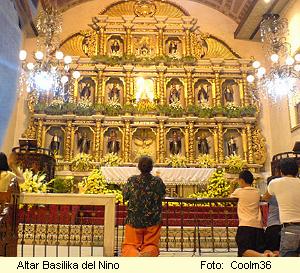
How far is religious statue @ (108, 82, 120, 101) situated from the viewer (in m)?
13.1

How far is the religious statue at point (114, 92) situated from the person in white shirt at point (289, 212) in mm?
9972

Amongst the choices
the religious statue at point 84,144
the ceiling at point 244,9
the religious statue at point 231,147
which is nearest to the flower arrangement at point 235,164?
the religious statue at point 231,147

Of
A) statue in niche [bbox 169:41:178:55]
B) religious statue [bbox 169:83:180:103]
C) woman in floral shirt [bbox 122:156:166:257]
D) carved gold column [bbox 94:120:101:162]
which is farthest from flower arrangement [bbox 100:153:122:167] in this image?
woman in floral shirt [bbox 122:156:166:257]

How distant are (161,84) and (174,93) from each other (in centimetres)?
59

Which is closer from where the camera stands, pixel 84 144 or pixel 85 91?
pixel 84 144

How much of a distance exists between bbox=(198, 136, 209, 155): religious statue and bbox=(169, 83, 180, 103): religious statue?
5.33ft

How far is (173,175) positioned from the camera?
10.3m

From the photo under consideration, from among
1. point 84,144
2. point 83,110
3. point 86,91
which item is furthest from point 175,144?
point 86,91

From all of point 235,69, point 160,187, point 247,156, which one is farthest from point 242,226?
point 235,69

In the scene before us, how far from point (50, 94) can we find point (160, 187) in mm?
9743

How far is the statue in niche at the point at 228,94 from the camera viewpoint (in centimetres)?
1323

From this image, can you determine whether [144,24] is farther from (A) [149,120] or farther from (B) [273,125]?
(B) [273,125]

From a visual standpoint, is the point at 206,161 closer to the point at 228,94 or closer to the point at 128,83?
the point at 228,94

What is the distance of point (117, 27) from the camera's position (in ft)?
44.9
